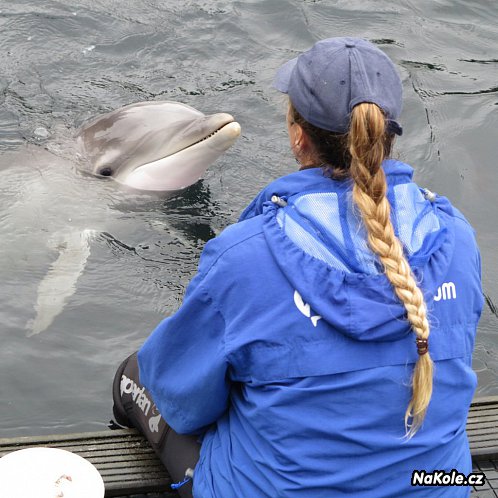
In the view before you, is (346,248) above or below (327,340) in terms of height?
above

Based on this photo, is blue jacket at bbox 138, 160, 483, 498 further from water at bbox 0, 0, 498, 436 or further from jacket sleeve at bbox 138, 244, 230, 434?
water at bbox 0, 0, 498, 436

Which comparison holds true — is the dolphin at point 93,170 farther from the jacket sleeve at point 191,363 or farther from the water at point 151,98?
the jacket sleeve at point 191,363

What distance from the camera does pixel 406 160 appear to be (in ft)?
25.6

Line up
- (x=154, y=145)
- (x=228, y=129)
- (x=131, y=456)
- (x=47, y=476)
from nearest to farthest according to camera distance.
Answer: (x=47, y=476) → (x=131, y=456) → (x=228, y=129) → (x=154, y=145)

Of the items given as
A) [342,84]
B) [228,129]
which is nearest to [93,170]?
[228,129]

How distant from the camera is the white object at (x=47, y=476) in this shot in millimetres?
3205

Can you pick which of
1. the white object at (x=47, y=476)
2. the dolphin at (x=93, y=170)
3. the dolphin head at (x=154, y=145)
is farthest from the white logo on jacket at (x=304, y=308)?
the dolphin head at (x=154, y=145)

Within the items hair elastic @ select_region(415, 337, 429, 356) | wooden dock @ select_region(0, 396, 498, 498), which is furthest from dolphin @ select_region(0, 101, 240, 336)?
hair elastic @ select_region(415, 337, 429, 356)

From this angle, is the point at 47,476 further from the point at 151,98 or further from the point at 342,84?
the point at 151,98

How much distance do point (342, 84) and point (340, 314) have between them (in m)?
0.83

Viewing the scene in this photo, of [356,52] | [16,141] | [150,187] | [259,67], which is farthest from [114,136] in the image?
[356,52]

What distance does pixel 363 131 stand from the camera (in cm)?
269

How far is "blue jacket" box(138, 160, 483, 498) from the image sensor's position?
271 centimetres

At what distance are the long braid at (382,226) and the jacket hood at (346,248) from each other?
0.06 m
